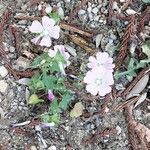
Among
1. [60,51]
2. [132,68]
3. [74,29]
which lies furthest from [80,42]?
[132,68]

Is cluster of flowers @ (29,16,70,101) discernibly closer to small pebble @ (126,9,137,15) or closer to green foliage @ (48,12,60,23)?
green foliage @ (48,12,60,23)

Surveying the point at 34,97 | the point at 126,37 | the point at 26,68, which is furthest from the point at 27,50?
the point at 126,37

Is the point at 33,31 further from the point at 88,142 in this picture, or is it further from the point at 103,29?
the point at 88,142

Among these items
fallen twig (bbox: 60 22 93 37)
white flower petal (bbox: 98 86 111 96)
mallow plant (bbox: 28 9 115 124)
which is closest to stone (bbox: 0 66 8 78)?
mallow plant (bbox: 28 9 115 124)

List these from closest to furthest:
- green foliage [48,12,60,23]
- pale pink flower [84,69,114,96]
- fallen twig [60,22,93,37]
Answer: pale pink flower [84,69,114,96]
green foliage [48,12,60,23]
fallen twig [60,22,93,37]

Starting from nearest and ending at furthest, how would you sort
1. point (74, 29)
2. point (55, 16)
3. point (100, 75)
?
1. point (100, 75)
2. point (55, 16)
3. point (74, 29)

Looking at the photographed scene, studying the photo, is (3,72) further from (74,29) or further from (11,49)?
(74,29)
